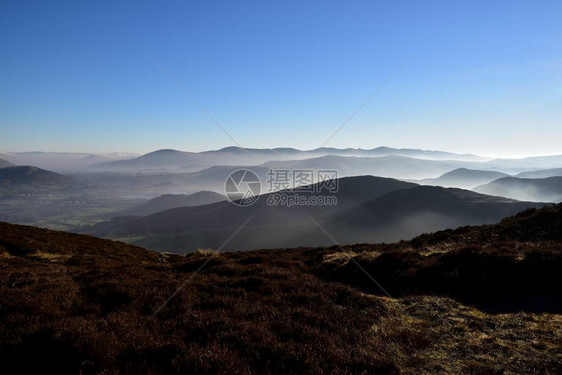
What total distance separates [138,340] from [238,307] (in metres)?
3.38

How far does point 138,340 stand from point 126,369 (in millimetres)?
1058

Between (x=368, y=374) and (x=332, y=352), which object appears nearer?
(x=368, y=374)

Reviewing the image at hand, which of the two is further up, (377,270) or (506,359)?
(506,359)

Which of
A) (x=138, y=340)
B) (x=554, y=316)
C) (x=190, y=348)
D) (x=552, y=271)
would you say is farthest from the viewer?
(x=552, y=271)

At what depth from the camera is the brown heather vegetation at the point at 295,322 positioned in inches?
234

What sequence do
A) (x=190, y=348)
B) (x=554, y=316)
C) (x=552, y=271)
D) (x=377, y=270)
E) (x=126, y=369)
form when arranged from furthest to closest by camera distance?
(x=377, y=270) → (x=552, y=271) → (x=554, y=316) → (x=190, y=348) → (x=126, y=369)

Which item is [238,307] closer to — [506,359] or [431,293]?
[506,359]

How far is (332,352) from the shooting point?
632 centimetres

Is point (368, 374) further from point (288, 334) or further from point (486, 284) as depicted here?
point (486, 284)

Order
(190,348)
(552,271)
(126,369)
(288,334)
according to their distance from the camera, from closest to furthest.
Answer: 1. (126,369)
2. (190,348)
3. (288,334)
4. (552,271)

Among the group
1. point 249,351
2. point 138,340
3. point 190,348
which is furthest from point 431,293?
point 138,340

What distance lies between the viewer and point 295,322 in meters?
8.02

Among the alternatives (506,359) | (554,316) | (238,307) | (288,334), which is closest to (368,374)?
(288,334)

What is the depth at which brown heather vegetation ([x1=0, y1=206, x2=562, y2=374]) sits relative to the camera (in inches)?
234
